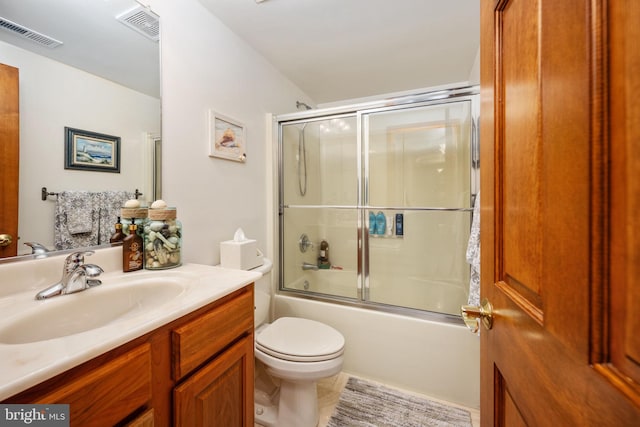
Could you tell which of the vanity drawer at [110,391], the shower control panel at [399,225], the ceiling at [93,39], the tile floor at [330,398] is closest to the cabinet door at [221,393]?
the vanity drawer at [110,391]

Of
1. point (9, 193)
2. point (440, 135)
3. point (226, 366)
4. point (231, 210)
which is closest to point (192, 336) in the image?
point (226, 366)

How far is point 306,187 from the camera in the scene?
2.34 meters

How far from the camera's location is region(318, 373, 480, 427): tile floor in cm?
139

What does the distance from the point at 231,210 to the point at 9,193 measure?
3.03 ft

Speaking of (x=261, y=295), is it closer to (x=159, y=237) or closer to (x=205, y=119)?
(x=159, y=237)

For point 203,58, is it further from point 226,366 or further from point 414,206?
point 414,206

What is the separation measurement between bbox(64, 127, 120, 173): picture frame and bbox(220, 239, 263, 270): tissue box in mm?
612

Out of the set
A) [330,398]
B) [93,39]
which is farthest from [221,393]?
[93,39]

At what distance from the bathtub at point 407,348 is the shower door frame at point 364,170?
52 millimetres

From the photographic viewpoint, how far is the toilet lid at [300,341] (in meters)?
1.24

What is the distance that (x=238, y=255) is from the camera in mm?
1400

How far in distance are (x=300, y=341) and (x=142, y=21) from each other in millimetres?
1708

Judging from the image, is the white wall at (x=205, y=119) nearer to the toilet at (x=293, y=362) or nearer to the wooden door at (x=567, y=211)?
the toilet at (x=293, y=362)

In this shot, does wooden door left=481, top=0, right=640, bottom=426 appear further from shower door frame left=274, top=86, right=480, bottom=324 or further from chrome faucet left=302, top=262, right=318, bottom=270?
chrome faucet left=302, top=262, right=318, bottom=270
